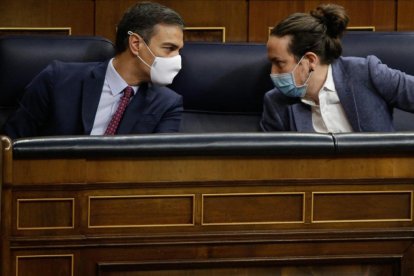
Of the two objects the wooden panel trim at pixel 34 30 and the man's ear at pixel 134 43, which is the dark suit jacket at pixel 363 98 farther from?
the wooden panel trim at pixel 34 30

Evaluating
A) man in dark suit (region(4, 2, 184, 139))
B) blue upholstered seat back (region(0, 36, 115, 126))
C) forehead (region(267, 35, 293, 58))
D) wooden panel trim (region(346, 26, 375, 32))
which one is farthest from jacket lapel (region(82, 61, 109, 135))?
wooden panel trim (region(346, 26, 375, 32))

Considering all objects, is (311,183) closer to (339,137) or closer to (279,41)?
(339,137)

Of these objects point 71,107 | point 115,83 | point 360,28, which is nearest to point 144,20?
point 115,83

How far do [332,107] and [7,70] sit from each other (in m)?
0.74

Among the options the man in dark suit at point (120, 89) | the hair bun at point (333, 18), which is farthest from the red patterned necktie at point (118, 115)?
the hair bun at point (333, 18)

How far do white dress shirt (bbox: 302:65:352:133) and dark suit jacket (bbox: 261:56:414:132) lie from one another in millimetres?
15

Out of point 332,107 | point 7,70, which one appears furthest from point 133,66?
point 332,107

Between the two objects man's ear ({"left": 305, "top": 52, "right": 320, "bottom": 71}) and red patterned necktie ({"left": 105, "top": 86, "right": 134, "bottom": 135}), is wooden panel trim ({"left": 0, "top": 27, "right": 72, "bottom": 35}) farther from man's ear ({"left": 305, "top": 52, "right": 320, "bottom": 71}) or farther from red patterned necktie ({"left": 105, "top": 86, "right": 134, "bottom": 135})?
man's ear ({"left": 305, "top": 52, "right": 320, "bottom": 71})

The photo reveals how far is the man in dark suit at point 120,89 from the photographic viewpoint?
200 cm

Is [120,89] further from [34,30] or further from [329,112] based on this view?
[34,30]

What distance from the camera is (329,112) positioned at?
2.03 m

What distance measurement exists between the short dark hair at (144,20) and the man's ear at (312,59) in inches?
11.9

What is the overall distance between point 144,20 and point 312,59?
393 millimetres

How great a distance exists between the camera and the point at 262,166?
1418 millimetres
